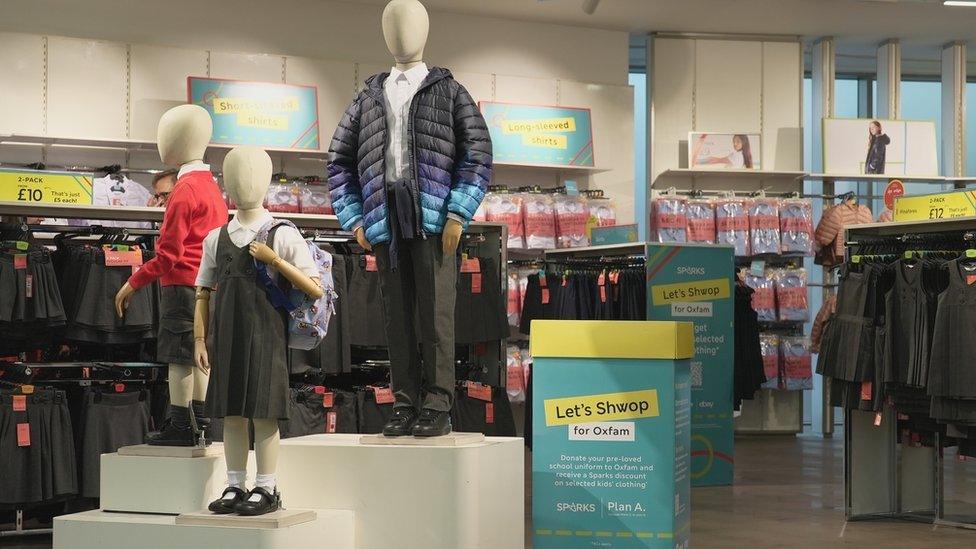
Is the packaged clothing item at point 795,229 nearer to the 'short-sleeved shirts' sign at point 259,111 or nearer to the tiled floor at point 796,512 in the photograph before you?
the tiled floor at point 796,512

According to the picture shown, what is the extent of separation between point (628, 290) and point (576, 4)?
2737mm

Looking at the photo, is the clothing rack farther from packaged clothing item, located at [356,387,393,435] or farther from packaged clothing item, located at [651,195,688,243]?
packaged clothing item, located at [651,195,688,243]

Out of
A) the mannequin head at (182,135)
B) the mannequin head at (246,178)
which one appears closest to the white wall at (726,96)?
the mannequin head at (182,135)

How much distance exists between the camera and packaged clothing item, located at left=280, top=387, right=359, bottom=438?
6168 millimetres

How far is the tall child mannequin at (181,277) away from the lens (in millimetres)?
4148

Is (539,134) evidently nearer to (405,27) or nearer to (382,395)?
(382,395)

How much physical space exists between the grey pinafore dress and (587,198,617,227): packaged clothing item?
19.5 ft

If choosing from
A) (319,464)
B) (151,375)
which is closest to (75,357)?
(151,375)

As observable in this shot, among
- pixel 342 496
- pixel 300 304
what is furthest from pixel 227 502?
pixel 300 304

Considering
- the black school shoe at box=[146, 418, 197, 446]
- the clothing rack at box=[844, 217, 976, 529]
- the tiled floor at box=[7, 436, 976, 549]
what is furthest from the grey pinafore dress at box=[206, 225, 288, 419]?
the clothing rack at box=[844, 217, 976, 529]

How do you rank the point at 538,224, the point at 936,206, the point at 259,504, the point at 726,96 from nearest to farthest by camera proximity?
the point at 259,504
the point at 936,206
the point at 538,224
the point at 726,96

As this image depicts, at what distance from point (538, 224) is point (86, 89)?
3.51 meters

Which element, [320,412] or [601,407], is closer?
[601,407]

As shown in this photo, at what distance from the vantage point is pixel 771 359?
32.5 feet
